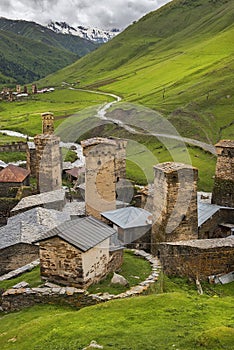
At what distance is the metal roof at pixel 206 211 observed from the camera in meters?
31.0

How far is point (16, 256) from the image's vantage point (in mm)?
24578

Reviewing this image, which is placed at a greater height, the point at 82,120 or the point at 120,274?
the point at 82,120

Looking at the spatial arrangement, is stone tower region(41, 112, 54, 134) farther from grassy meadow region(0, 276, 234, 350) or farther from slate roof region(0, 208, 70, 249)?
grassy meadow region(0, 276, 234, 350)

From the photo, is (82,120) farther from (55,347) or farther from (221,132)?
(55,347)

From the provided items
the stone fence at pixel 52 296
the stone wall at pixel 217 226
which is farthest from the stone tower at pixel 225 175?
the stone fence at pixel 52 296

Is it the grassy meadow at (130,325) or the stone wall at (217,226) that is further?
the stone wall at (217,226)

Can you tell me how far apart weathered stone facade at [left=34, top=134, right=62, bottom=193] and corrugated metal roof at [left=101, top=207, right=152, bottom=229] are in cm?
1272

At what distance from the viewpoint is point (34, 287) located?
1680 centimetres

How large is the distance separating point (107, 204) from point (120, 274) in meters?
9.53

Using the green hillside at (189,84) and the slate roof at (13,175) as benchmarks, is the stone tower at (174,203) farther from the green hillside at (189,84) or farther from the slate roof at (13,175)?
the green hillside at (189,84)

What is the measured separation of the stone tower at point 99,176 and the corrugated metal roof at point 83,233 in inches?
310

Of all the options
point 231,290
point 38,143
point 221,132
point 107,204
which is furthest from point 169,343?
point 221,132

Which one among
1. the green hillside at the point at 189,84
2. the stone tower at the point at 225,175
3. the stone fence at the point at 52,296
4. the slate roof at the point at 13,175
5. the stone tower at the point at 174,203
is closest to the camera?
the stone fence at the point at 52,296

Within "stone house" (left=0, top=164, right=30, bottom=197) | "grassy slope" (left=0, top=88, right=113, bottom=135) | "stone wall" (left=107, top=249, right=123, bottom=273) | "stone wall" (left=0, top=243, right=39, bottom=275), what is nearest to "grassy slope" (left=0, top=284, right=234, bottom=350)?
"stone wall" (left=107, top=249, right=123, bottom=273)
